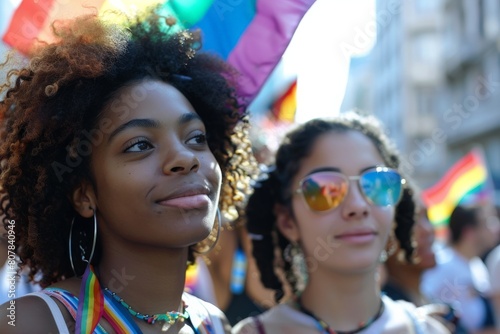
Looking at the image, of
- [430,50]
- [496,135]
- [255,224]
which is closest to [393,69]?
[430,50]

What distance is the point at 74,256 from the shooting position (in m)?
2.34

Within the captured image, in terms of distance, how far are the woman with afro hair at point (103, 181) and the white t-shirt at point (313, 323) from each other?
606 mm

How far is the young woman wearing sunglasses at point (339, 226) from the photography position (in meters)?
2.91

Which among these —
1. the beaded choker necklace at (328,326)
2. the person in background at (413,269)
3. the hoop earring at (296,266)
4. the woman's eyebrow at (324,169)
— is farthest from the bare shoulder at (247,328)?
the person in background at (413,269)

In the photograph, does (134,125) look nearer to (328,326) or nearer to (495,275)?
(328,326)

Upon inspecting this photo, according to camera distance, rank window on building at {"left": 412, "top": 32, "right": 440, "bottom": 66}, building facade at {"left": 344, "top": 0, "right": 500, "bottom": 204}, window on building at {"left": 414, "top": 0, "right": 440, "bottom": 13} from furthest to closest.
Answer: window on building at {"left": 414, "top": 0, "right": 440, "bottom": 13} → window on building at {"left": 412, "top": 32, "right": 440, "bottom": 66} → building facade at {"left": 344, "top": 0, "right": 500, "bottom": 204}

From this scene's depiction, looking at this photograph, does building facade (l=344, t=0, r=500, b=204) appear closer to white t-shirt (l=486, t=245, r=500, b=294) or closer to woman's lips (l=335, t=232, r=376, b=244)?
white t-shirt (l=486, t=245, r=500, b=294)

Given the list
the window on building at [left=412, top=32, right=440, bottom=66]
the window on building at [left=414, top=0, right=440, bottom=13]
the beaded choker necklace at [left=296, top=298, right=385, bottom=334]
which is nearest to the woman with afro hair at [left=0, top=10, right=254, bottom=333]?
the beaded choker necklace at [left=296, top=298, right=385, bottom=334]

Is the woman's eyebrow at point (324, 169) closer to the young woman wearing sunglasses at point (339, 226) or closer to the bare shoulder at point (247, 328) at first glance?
the young woman wearing sunglasses at point (339, 226)

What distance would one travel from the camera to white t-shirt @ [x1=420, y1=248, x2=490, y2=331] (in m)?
5.51

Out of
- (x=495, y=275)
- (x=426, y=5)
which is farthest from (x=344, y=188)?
(x=426, y=5)

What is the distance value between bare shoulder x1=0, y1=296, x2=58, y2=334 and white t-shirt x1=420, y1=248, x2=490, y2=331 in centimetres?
390

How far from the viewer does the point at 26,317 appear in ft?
6.46

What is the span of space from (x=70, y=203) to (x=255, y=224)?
1.28 meters
